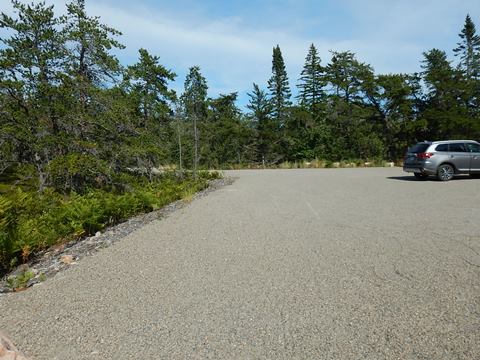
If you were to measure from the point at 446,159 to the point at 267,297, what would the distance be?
13026mm

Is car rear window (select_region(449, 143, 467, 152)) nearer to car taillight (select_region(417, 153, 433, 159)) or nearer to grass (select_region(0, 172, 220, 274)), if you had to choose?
car taillight (select_region(417, 153, 433, 159))

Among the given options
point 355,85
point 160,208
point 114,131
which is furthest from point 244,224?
point 355,85

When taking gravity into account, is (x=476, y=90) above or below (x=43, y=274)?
above

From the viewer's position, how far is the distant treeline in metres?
11.2

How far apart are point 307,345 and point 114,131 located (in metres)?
11.2

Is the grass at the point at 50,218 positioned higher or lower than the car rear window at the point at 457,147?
lower

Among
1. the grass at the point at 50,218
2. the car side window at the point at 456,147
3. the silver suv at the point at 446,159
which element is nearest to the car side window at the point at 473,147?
the silver suv at the point at 446,159

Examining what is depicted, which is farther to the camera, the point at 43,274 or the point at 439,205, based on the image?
the point at 439,205

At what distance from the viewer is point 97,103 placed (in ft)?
40.3

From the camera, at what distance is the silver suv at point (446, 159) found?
14047 mm

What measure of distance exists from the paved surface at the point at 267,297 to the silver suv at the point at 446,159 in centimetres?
779

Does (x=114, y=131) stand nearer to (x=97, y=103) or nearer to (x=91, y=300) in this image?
(x=97, y=103)

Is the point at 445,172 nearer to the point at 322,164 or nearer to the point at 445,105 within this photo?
the point at 322,164

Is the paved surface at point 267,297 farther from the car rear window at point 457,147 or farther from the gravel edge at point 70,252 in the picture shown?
the car rear window at point 457,147
